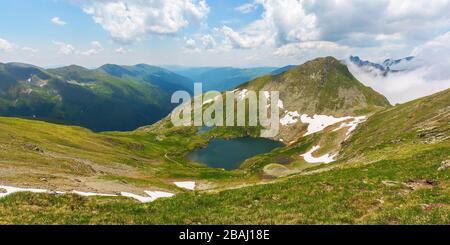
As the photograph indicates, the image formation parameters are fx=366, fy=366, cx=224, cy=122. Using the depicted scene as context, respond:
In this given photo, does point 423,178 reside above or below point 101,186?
above

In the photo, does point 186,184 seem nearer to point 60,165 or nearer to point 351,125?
point 60,165

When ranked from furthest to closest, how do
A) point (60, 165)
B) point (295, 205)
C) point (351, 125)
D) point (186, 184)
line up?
point (351, 125) → point (186, 184) → point (60, 165) → point (295, 205)

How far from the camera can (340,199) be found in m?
27.3

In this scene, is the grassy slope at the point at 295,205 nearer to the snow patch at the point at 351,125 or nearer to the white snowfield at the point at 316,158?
the white snowfield at the point at 316,158

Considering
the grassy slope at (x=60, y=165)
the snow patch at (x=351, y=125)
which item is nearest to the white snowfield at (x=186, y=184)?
the grassy slope at (x=60, y=165)

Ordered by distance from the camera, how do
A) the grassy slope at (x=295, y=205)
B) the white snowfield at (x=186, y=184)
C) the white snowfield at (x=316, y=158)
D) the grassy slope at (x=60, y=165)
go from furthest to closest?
the white snowfield at (x=316, y=158) → the white snowfield at (x=186, y=184) → the grassy slope at (x=60, y=165) → the grassy slope at (x=295, y=205)

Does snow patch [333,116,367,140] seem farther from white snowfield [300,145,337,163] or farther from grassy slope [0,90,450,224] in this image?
grassy slope [0,90,450,224]

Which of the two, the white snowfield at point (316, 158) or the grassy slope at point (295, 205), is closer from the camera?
the grassy slope at point (295, 205)

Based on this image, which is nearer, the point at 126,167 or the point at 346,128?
the point at 126,167

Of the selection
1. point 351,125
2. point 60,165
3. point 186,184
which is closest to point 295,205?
point 60,165

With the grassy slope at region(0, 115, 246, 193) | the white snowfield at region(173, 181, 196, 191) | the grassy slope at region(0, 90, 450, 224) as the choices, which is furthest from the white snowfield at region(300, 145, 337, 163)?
the grassy slope at region(0, 90, 450, 224)
